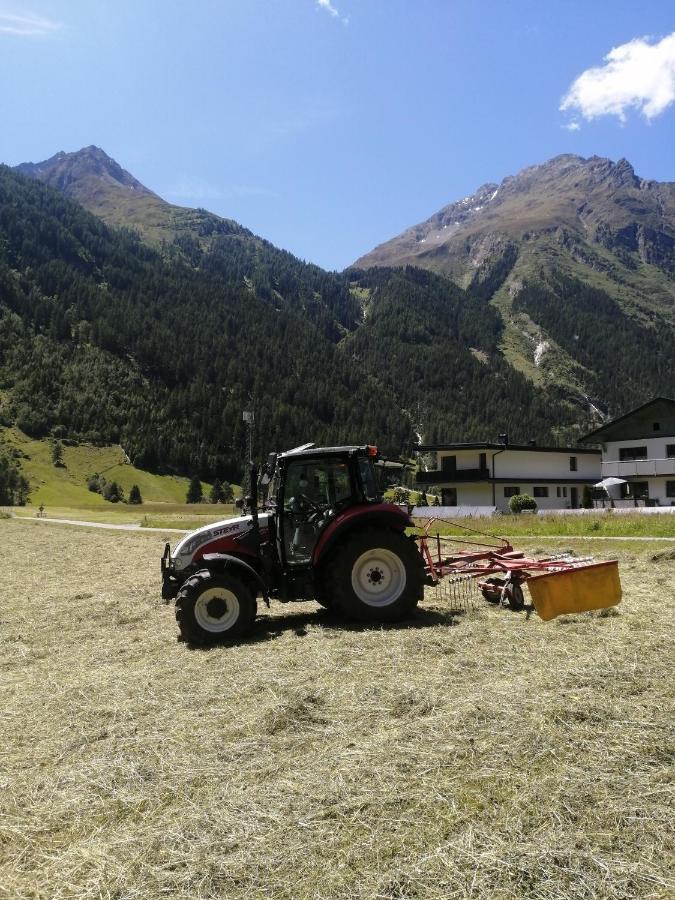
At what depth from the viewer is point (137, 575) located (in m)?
16.7

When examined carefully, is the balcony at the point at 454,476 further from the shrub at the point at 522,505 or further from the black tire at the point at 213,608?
the black tire at the point at 213,608

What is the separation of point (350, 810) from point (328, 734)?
3.88 ft

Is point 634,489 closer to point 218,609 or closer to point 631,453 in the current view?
point 631,453

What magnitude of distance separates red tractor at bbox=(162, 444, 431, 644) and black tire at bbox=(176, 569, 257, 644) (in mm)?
45

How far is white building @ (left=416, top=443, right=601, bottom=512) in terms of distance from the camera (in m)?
55.9

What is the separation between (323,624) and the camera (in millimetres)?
9281

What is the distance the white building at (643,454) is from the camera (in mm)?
49219

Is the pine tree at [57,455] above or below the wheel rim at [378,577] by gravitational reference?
above

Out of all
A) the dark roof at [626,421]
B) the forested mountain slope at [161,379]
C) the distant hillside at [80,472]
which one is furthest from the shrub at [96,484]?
the dark roof at [626,421]

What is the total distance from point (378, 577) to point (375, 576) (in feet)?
0.16

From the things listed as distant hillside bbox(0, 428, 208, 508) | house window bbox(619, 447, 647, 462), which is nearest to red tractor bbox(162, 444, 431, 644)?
house window bbox(619, 447, 647, 462)

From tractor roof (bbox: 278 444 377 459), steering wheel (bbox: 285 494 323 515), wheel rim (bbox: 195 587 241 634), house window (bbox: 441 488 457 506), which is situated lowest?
wheel rim (bbox: 195 587 241 634)

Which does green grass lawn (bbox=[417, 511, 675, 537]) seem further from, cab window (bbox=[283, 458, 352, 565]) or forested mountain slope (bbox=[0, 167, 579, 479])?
forested mountain slope (bbox=[0, 167, 579, 479])

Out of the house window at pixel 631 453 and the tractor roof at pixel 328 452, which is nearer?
the tractor roof at pixel 328 452
